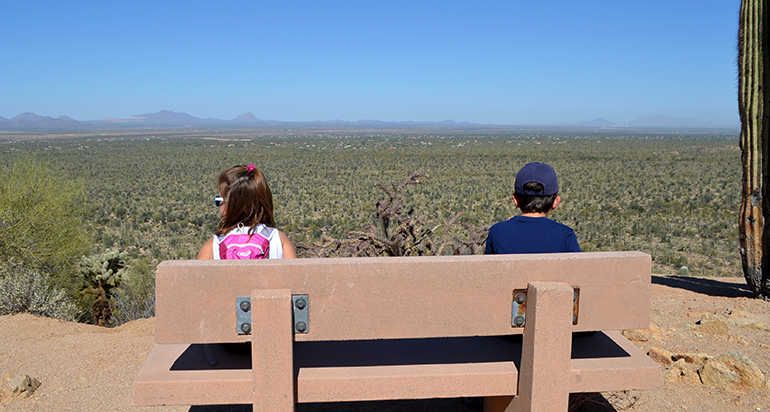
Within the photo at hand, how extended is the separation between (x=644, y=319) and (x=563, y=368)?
40cm

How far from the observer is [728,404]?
3223 mm

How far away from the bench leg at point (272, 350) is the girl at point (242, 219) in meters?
0.72

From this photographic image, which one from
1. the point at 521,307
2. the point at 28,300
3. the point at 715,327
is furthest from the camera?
the point at 28,300

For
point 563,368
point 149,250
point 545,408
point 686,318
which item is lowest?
point 149,250

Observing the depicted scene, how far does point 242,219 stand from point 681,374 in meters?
2.84

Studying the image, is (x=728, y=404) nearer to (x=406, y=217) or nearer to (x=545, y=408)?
(x=545, y=408)

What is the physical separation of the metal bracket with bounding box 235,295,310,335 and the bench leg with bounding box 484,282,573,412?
0.86 metres

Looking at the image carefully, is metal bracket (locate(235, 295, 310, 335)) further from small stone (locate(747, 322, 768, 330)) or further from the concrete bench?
small stone (locate(747, 322, 768, 330))

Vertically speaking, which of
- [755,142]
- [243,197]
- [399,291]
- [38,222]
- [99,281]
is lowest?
[99,281]

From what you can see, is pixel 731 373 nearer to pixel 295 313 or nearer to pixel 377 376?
pixel 377 376

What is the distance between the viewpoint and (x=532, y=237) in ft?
8.72

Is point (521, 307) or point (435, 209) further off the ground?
point (521, 307)

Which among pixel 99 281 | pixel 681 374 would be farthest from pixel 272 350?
pixel 99 281

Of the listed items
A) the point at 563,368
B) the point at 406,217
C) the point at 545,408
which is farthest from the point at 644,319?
the point at 406,217
